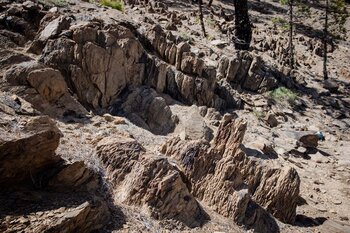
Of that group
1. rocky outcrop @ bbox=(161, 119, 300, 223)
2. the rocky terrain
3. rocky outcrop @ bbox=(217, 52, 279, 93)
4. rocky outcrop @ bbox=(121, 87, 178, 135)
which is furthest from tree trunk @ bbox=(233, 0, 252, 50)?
rocky outcrop @ bbox=(161, 119, 300, 223)

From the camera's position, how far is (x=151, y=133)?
9.78 meters

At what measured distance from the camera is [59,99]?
28.8 feet

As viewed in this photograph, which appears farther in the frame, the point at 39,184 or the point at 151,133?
the point at 151,133

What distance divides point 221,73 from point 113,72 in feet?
19.7

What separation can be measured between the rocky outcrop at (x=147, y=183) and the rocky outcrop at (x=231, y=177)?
29.0 inches

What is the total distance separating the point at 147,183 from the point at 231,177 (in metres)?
2.24

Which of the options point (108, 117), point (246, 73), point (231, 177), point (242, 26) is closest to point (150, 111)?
point (108, 117)

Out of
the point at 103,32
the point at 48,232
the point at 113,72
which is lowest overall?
the point at 48,232

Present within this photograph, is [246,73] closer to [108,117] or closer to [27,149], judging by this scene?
[108,117]

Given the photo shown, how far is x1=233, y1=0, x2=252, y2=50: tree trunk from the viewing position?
17.5 m

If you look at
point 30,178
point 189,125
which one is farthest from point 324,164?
point 30,178

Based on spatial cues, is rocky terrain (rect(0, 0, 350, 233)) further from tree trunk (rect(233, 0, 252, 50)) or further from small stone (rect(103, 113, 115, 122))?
tree trunk (rect(233, 0, 252, 50))

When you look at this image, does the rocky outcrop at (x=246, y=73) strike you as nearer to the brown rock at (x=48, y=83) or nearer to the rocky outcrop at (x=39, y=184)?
the brown rock at (x=48, y=83)

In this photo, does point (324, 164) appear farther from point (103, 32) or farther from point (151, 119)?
point (103, 32)
